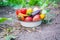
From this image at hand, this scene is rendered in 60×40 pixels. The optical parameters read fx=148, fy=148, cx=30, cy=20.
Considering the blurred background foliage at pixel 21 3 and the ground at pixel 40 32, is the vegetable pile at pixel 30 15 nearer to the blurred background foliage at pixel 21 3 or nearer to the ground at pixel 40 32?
the ground at pixel 40 32

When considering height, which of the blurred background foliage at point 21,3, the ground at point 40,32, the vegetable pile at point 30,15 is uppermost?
the blurred background foliage at point 21,3

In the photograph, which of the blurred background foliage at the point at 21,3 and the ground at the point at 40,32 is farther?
the blurred background foliage at the point at 21,3

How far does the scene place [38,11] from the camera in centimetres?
169

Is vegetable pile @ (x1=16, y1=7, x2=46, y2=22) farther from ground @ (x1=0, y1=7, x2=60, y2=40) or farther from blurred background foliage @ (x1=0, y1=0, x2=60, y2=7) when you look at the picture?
blurred background foliage @ (x1=0, y1=0, x2=60, y2=7)

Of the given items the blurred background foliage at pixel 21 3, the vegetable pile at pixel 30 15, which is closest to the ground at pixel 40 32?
the vegetable pile at pixel 30 15

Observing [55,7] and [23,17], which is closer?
[23,17]

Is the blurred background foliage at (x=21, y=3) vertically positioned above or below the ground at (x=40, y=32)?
above

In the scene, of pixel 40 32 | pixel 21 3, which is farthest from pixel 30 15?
pixel 21 3

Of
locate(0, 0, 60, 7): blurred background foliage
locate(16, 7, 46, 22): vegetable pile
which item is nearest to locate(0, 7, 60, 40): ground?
locate(16, 7, 46, 22): vegetable pile

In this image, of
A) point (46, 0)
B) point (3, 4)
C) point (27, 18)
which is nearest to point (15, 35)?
point (27, 18)

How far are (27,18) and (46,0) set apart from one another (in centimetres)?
105

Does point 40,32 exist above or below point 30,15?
below

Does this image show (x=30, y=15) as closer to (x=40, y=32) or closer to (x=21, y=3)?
(x=40, y=32)

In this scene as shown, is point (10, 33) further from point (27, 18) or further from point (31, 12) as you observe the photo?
point (31, 12)
